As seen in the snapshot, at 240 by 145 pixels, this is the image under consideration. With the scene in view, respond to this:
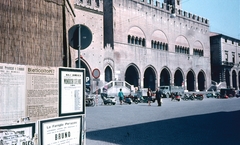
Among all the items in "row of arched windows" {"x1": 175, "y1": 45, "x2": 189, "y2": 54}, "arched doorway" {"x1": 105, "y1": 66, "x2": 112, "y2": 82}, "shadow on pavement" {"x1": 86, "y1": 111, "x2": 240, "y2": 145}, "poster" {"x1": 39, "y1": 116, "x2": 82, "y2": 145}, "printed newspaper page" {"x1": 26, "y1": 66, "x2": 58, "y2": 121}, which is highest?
"row of arched windows" {"x1": 175, "y1": 45, "x2": 189, "y2": 54}

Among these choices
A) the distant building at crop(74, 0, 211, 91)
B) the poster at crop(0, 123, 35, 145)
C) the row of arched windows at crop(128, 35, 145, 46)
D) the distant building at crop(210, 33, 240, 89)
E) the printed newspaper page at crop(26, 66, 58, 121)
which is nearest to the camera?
the poster at crop(0, 123, 35, 145)

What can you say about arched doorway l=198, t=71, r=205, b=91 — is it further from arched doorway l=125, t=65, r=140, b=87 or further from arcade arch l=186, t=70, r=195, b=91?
arched doorway l=125, t=65, r=140, b=87

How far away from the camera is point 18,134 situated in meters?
2.21

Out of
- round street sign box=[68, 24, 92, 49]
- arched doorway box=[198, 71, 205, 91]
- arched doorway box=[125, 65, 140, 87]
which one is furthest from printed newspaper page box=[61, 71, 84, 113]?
arched doorway box=[198, 71, 205, 91]

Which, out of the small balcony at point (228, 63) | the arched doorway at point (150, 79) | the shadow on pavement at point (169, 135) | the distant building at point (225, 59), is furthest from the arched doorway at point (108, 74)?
the small balcony at point (228, 63)

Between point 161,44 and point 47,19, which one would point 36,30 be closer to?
point 47,19

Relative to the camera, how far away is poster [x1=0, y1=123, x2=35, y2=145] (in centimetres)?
213

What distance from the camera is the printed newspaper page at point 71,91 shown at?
2601 mm

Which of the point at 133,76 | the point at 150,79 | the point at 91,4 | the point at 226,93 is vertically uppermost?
the point at 91,4

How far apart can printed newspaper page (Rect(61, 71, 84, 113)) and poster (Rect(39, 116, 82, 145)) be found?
0.12 m

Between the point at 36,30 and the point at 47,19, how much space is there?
22 centimetres

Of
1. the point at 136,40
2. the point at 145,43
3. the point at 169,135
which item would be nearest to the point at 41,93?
the point at 169,135

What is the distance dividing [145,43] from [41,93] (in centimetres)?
2644

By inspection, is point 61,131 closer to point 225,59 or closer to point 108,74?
point 108,74
